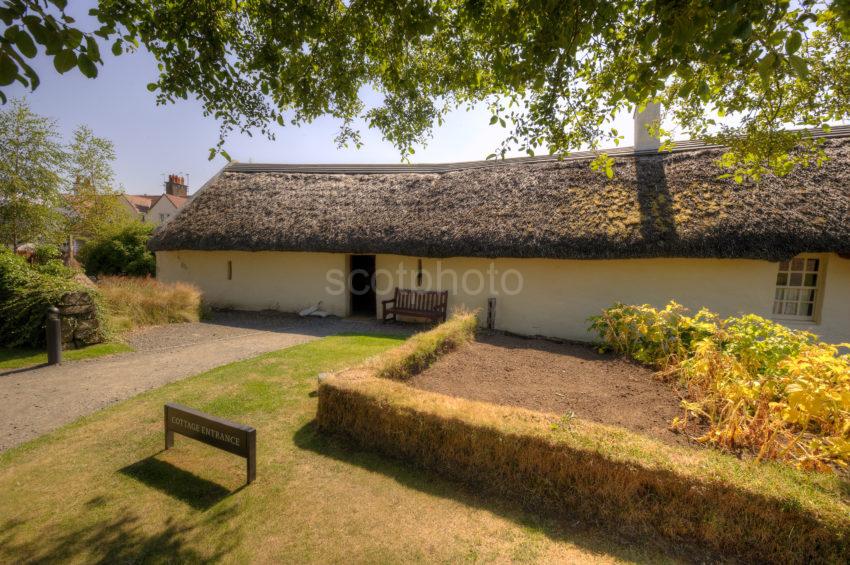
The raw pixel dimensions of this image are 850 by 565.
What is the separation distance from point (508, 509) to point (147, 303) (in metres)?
10.6

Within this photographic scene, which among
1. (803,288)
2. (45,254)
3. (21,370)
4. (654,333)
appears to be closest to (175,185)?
(45,254)

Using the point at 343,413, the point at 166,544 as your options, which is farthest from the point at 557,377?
the point at 166,544

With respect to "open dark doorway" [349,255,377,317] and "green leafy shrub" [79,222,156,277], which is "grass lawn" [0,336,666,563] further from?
"green leafy shrub" [79,222,156,277]

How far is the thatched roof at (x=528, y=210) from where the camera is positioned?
7242mm

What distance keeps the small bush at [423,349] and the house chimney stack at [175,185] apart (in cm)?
3200

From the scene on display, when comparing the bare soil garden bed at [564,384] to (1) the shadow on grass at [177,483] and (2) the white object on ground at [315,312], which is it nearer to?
(1) the shadow on grass at [177,483]

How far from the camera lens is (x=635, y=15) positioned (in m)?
3.90

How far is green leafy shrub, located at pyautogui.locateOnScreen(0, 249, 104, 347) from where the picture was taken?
Answer: 734 cm

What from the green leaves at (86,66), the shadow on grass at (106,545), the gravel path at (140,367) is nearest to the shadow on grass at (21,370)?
the gravel path at (140,367)

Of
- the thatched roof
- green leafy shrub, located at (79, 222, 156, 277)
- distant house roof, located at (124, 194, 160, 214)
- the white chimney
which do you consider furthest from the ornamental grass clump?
distant house roof, located at (124, 194, 160, 214)

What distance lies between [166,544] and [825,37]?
937 centimetres

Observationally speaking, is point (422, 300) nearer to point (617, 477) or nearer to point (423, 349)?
point (423, 349)

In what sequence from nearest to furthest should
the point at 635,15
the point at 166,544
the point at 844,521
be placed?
the point at 844,521, the point at 166,544, the point at 635,15

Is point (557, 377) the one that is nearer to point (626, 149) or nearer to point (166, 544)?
point (166, 544)
